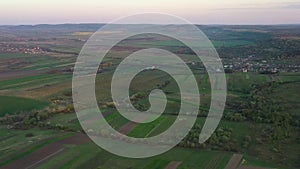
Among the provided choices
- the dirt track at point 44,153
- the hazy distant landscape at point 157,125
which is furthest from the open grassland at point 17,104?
the dirt track at point 44,153

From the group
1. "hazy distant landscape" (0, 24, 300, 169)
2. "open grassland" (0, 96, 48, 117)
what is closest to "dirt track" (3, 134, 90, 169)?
"hazy distant landscape" (0, 24, 300, 169)

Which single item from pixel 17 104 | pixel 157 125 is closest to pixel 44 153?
pixel 157 125

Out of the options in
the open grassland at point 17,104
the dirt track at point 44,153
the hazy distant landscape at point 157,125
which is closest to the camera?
the dirt track at point 44,153

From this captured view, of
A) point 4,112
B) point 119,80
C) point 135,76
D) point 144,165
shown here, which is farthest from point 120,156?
point 135,76

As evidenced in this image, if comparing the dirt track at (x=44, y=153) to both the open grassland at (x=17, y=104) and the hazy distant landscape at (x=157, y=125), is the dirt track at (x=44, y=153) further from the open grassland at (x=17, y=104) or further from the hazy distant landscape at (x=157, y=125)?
the open grassland at (x=17, y=104)

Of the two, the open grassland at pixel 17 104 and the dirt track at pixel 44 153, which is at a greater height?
the open grassland at pixel 17 104

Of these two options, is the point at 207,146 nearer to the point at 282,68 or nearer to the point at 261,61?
the point at 282,68

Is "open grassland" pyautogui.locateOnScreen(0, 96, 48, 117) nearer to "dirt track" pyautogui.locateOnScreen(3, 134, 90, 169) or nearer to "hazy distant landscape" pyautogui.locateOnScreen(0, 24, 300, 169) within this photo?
"hazy distant landscape" pyautogui.locateOnScreen(0, 24, 300, 169)

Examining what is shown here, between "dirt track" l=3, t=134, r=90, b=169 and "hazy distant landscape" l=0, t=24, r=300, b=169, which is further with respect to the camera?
"hazy distant landscape" l=0, t=24, r=300, b=169
